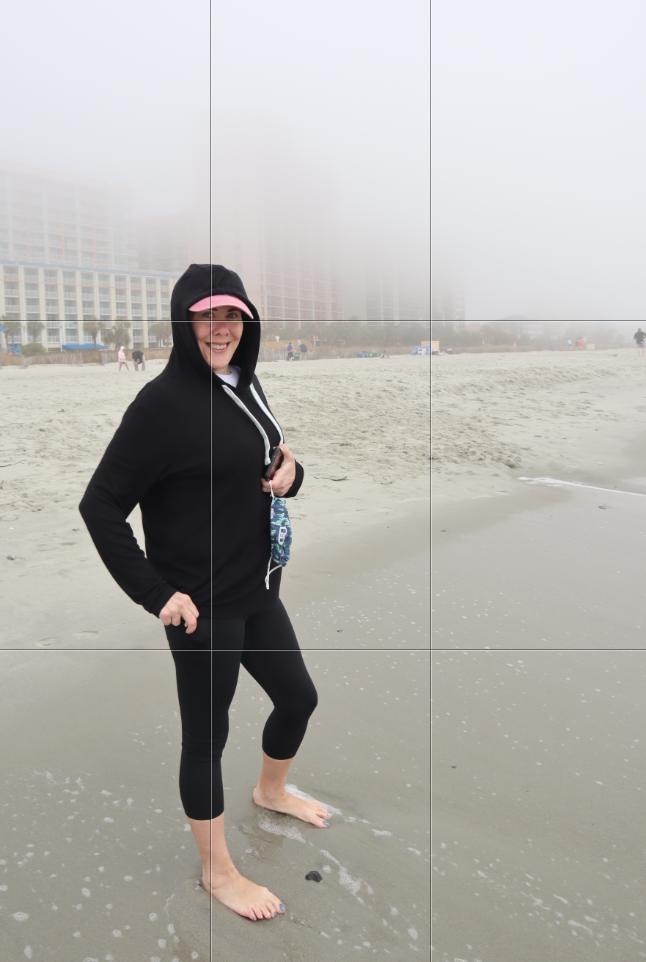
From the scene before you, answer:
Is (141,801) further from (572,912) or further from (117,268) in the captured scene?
(117,268)

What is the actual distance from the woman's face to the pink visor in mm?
13

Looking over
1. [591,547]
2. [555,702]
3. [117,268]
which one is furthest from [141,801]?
[117,268]

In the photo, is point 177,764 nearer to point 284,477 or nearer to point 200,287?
point 284,477

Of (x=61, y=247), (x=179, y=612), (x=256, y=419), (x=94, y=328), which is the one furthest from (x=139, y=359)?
(x=179, y=612)

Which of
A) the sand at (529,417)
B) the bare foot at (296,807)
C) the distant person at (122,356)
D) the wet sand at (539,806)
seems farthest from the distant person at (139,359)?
the bare foot at (296,807)

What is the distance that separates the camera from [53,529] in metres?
3.91

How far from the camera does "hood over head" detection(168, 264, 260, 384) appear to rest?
125cm

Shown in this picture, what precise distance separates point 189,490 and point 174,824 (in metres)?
0.87

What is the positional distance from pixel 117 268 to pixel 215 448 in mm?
5611

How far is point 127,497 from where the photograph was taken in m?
1.26

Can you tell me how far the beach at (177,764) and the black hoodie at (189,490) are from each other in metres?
0.61

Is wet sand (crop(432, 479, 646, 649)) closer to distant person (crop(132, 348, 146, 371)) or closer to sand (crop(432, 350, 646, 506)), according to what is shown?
sand (crop(432, 350, 646, 506))

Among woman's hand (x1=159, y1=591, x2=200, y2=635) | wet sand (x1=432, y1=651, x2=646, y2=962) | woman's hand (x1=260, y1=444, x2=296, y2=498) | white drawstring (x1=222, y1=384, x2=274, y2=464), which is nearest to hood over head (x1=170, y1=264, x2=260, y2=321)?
white drawstring (x1=222, y1=384, x2=274, y2=464)

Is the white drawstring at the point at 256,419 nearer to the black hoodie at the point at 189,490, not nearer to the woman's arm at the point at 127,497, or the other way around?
the black hoodie at the point at 189,490
